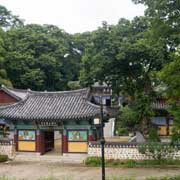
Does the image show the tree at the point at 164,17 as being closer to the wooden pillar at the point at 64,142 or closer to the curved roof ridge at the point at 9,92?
the wooden pillar at the point at 64,142

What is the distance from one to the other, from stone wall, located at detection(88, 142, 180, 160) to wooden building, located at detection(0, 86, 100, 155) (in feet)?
2.95

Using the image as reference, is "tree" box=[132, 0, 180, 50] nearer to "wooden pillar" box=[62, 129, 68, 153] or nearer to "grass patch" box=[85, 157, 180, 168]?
"grass patch" box=[85, 157, 180, 168]

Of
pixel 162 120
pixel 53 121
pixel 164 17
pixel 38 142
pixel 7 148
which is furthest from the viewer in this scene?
pixel 162 120

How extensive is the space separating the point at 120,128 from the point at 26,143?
15.7m

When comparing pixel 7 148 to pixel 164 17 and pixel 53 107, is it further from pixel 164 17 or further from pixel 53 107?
pixel 164 17

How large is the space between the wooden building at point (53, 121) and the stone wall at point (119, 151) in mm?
898

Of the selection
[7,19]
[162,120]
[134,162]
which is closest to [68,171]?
[134,162]

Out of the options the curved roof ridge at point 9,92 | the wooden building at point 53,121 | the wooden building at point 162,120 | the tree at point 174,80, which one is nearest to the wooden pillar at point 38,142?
the wooden building at point 53,121

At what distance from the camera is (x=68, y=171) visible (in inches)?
853

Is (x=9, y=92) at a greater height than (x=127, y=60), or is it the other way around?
(x=127, y=60)

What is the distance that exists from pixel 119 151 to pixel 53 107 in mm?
6744

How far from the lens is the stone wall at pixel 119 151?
2377cm

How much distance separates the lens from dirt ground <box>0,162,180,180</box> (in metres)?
19.7

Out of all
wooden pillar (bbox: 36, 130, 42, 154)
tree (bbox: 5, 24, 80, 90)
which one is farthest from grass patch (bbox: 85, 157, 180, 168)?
tree (bbox: 5, 24, 80, 90)
